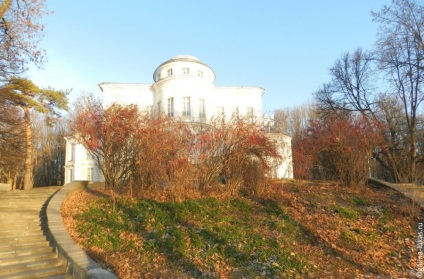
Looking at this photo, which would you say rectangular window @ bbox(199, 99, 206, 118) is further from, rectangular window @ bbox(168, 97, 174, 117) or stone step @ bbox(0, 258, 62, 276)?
stone step @ bbox(0, 258, 62, 276)

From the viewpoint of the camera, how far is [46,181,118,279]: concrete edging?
19.2ft

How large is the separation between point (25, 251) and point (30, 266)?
2.86 feet

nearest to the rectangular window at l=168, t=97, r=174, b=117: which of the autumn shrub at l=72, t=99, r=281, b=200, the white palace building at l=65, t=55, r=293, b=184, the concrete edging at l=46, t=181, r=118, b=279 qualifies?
the white palace building at l=65, t=55, r=293, b=184

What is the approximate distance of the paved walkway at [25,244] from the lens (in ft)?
22.4

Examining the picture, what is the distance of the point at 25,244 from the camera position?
26.3 feet

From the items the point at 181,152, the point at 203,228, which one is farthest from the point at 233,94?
the point at 203,228

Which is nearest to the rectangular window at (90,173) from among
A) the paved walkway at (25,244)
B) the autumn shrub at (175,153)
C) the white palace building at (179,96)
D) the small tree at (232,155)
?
the white palace building at (179,96)

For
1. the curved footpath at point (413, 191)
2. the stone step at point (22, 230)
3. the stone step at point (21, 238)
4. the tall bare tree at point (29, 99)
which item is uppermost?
the tall bare tree at point (29, 99)

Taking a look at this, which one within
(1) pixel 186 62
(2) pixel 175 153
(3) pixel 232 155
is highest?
(1) pixel 186 62

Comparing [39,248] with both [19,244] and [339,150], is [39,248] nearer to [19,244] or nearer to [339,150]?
[19,244]

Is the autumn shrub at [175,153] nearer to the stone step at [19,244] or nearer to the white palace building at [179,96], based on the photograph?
the stone step at [19,244]

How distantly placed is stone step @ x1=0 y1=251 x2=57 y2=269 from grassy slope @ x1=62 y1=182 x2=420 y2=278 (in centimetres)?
77

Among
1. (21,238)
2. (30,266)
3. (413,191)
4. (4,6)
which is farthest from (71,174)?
(413,191)

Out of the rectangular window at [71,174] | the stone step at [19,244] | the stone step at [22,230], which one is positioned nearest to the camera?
the stone step at [19,244]
